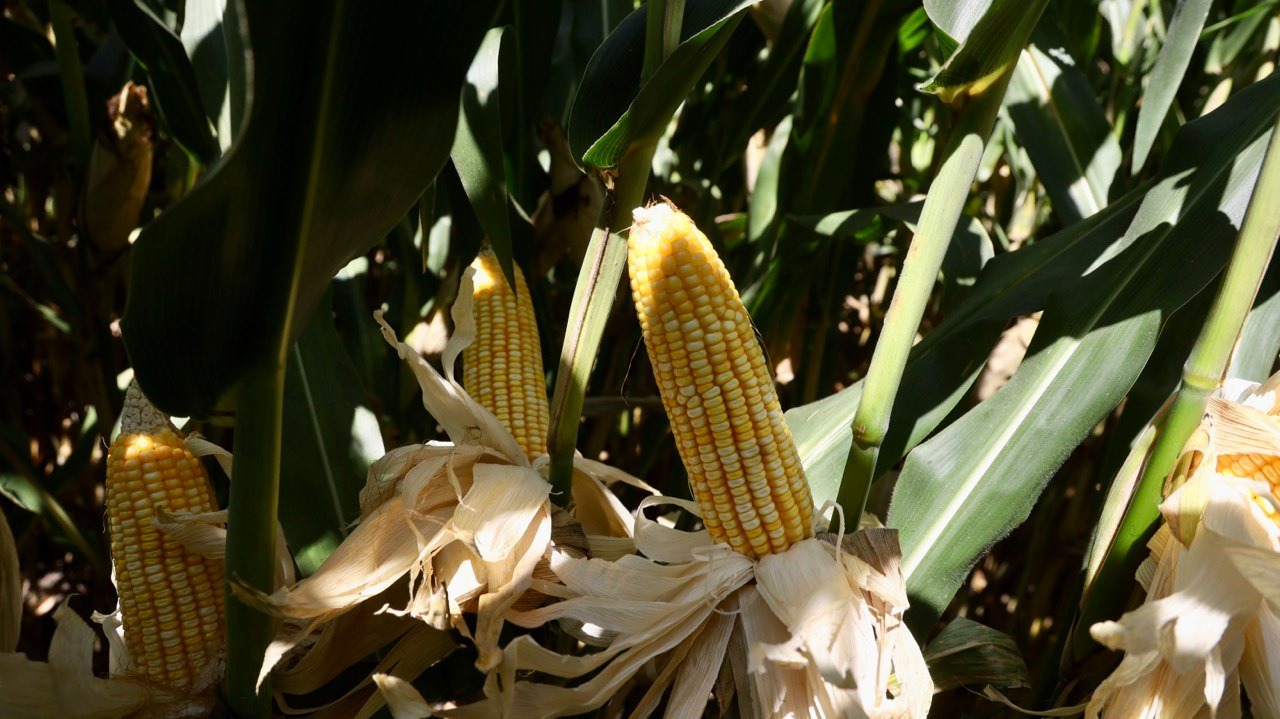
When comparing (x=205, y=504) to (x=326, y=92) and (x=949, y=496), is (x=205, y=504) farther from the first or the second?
(x=949, y=496)

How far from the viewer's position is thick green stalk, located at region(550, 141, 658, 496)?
35.9 inches

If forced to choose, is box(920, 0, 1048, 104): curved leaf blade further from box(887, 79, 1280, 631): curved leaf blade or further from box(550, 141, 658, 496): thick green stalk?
box(887, 79, 1280, 631): curved leaf blade

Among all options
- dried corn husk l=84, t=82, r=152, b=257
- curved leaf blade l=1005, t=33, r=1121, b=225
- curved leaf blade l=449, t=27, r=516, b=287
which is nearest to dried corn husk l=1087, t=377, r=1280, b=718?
curved leaf blade l=449, t=27, r=516, b=287

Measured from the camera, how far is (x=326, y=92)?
2.17 ft

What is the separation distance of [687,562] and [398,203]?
489 millimetres

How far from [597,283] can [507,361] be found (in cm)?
34

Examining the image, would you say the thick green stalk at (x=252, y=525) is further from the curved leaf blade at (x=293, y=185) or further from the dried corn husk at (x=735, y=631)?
the dried corn husk at (x=735, y=631)

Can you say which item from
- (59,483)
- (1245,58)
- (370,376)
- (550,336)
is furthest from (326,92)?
(1245,58)

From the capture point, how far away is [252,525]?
81 cm

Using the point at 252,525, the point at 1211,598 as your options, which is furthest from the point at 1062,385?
the point at 252,525

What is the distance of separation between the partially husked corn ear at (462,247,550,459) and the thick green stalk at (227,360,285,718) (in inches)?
16.0

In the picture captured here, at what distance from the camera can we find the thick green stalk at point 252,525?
0.77 metres

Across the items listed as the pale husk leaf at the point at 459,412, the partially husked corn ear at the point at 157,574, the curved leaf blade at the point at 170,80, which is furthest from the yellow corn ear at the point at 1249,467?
the curved leaf blade at the point at 170,80

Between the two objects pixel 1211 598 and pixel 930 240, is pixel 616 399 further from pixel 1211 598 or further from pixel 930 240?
pixel 1211 598
